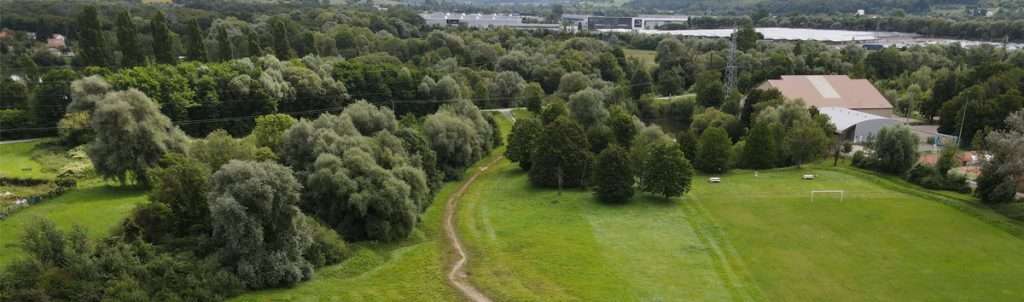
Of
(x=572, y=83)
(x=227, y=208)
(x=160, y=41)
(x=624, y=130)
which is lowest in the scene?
(x=624, y=130)

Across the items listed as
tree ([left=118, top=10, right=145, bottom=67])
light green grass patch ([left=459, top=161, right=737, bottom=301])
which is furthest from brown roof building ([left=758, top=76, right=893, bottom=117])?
tree ([left=118, top=10, right=145, bottom=67])

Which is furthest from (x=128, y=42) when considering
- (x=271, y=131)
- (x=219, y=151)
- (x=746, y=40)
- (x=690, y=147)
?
(x=746, y=40)

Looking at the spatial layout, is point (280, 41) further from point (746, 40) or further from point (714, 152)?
point (746, 40)

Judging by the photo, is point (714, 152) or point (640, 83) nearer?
point (714, 152)

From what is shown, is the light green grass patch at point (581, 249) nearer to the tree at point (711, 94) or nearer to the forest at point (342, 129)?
the forest at point (342, 129)

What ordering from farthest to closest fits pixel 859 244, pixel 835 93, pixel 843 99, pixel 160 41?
1. pixel 835 93
2. pixel 843 99
3. pixel 160 41
4. pixel 859 244

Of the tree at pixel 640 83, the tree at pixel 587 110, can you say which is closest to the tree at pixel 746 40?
the tree at pixel 640 83

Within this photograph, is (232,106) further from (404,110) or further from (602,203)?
(602,203)

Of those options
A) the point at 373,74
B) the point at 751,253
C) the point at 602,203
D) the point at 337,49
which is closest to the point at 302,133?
the point at 602,203
